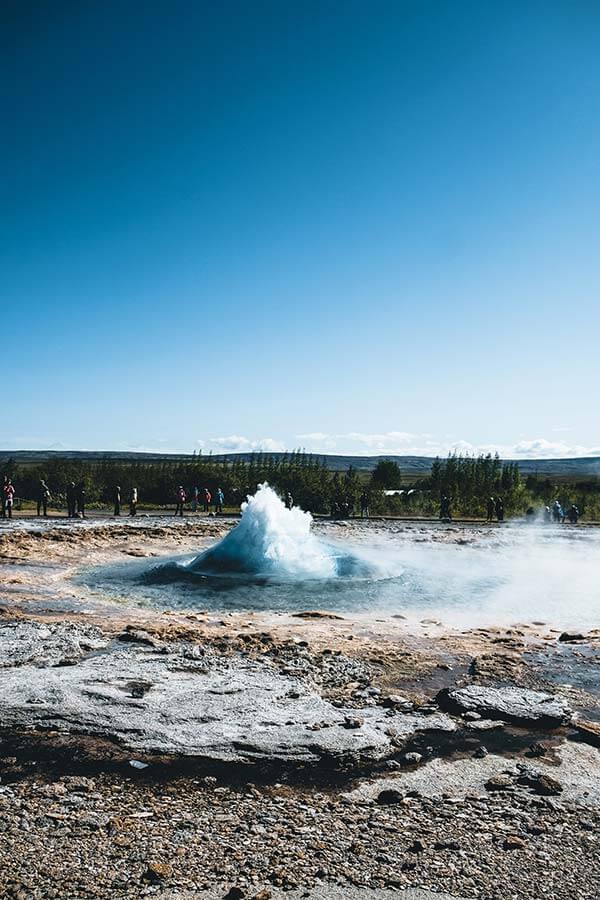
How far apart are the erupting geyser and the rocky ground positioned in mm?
6163

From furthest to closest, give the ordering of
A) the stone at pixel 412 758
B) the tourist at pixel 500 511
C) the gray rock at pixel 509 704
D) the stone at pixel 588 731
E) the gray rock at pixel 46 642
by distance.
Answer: the tourist at pixel 500 511 → the gray rock at pixel 46 642 → the gray rock at pixel 509 704 → the stone at pixel 588 731 → the stone at pixel 412 758

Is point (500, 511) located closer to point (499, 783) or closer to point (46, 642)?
point (46, 642)

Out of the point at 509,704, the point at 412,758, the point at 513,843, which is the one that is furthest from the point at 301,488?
the point at 513,843

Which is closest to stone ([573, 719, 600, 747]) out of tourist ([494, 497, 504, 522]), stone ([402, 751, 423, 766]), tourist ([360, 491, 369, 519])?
stone ([402, 751, 423, 766])

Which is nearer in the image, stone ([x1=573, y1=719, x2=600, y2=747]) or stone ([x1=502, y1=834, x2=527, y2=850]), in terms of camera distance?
stone ([x1=502, y1=834, x2=527, y2=850])

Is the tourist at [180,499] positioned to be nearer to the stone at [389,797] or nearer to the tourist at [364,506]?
the tourist at [364,506]

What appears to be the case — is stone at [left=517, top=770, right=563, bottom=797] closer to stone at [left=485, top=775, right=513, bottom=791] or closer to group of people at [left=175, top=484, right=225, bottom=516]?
stone at [left=485, top=775, right=513, bottom=791]

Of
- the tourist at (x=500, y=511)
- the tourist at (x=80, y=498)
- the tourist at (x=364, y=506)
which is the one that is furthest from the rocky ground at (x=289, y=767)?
the tourist at (x=500, y=511)

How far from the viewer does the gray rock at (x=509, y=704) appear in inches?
239

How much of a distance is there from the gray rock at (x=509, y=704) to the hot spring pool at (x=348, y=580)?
4.11 metres

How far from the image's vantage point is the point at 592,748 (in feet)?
18.1

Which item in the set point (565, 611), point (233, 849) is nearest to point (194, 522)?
point (565, 611)

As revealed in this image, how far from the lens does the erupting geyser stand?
15.0 meters

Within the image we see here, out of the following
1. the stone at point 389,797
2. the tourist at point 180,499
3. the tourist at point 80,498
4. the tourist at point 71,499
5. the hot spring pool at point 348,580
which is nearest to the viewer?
the stone at point 389,797
